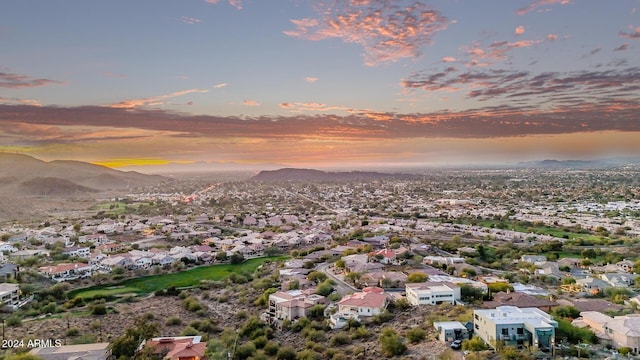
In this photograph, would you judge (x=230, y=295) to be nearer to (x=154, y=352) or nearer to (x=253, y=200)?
(x=154, y=352)

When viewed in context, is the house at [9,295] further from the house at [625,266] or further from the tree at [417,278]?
the house at [625,266]

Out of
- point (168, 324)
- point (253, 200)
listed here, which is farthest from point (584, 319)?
point (253, 200)

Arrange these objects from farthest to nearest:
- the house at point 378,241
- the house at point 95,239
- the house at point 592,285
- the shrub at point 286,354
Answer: the house at point 95,239 < the house at point 378,241 < the house at point 592,285 < the shrub at point 286,354

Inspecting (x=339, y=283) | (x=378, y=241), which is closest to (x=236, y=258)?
(x=378, y=241)

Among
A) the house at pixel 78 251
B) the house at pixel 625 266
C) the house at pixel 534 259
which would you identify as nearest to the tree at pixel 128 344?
the house at pixel 78 251

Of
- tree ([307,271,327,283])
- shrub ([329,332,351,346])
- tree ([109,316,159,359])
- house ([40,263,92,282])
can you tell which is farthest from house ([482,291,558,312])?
house ([40,263,92,282])

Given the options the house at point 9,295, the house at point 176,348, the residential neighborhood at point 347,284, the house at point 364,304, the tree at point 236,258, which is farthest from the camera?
the tree at point 236,258

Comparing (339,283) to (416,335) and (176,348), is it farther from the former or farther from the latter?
(176,348)

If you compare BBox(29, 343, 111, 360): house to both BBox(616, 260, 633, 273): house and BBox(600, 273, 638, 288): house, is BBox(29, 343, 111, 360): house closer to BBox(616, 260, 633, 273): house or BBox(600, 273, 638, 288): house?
BBox(600, 273, 638, 288): house
